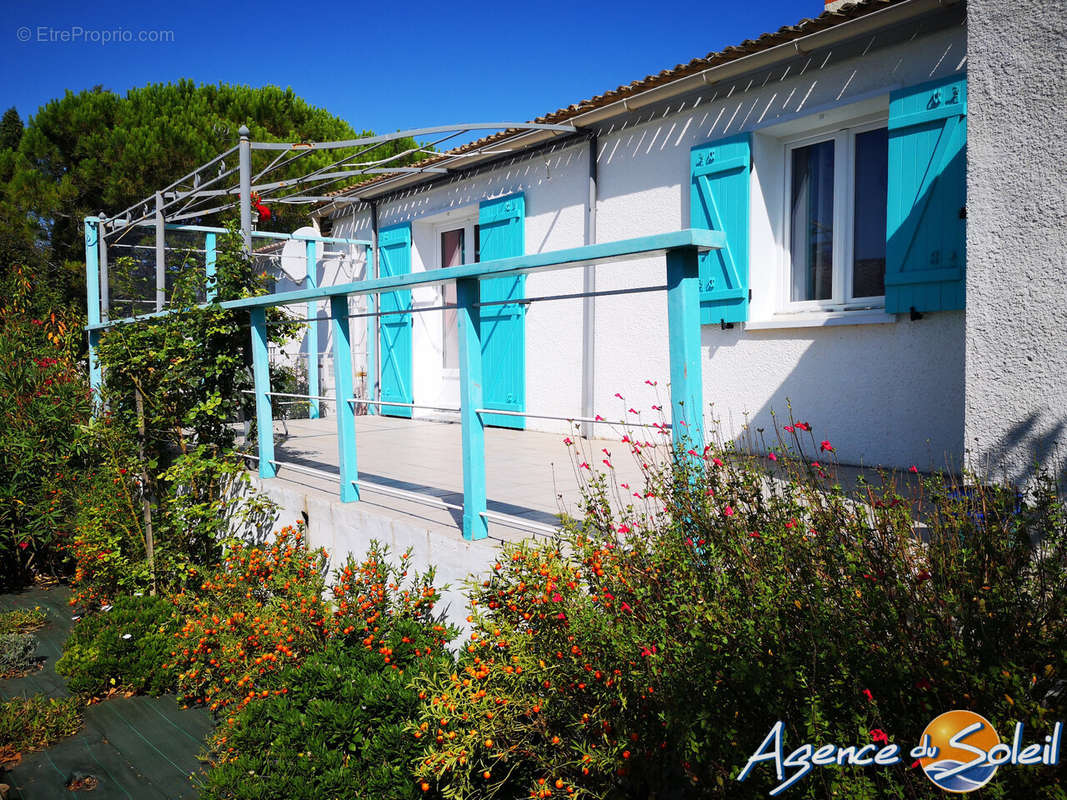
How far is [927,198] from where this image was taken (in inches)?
187

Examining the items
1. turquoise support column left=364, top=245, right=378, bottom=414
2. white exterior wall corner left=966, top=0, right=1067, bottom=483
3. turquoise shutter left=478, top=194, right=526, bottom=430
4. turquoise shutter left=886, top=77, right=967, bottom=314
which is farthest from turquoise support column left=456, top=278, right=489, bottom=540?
turquoise support column left=364, top=245, right=378, bottom=414

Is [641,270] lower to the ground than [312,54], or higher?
lower

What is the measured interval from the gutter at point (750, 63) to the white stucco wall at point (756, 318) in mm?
158

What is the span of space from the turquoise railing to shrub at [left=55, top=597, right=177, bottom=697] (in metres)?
1.18

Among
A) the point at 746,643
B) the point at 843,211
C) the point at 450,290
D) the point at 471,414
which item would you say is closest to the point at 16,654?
the point at 471,414

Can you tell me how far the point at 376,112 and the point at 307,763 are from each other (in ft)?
57.2

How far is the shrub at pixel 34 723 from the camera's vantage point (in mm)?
3572

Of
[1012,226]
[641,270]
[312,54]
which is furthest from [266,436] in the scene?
[312,54]

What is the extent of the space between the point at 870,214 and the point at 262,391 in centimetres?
434

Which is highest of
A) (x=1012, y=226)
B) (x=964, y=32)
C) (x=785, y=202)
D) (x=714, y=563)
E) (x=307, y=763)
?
(x=964, y=32)

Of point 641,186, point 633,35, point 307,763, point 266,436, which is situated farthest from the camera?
point 633,35

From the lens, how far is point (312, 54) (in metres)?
12.5

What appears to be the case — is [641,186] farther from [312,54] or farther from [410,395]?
[312,54]

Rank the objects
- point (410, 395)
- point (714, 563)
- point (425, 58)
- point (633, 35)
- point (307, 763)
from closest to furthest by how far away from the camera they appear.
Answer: point (714, 563)
point (307, 763)
point (410, 395)
point (425, 58)
point (633, 35)
